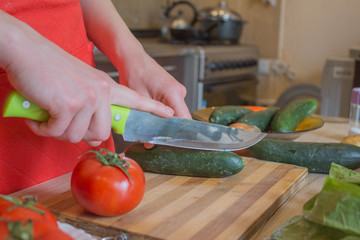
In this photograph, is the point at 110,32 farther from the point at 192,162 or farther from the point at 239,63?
the point at 239,63

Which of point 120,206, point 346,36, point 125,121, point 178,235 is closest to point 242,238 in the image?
point 178,235

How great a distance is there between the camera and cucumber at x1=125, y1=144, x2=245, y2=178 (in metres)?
1.02

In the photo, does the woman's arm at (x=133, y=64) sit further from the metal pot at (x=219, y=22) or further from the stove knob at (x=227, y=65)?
the metal pot at (x=219, y=22)

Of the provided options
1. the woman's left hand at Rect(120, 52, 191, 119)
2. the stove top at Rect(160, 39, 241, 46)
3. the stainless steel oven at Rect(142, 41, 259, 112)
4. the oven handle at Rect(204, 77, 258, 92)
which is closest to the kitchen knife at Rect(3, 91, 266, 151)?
the woman's left hand at Rect(120, 52, 191, 119)

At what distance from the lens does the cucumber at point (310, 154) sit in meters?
1.12

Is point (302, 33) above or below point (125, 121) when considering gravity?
above

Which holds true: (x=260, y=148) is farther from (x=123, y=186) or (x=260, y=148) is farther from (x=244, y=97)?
(x=244, y=97)

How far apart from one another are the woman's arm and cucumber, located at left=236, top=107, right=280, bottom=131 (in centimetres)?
30

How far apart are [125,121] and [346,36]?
9.57ft

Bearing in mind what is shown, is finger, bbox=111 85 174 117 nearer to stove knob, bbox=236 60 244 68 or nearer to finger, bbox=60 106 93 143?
finger, bbox=60 106 93 143

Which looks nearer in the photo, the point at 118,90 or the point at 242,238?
the point at 242,238

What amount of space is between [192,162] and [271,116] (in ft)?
1.67

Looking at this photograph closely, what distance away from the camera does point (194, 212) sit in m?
0.83

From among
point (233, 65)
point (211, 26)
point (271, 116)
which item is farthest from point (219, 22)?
point (271, 116)
